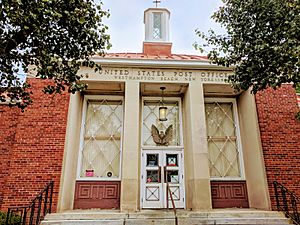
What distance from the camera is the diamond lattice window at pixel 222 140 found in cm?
897

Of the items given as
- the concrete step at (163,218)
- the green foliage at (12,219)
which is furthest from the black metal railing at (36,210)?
the concrete step at (163,218)

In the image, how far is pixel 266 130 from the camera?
8242 millimetres

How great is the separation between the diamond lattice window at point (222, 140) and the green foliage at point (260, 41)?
3263mm

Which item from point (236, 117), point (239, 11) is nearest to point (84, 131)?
point (236, 117)

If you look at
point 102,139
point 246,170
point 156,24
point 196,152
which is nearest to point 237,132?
point 246,170

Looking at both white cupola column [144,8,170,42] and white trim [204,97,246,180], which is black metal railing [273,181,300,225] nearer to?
white trim [204,97,246,180]

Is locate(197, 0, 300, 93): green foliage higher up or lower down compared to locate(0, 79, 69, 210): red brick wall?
higher up

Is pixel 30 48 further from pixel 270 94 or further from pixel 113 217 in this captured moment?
pixel 270 94

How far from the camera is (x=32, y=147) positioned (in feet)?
25.3

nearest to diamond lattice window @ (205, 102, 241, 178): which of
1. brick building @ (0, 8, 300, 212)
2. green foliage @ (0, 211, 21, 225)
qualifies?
brick building @ (0, 8, 300, 212)

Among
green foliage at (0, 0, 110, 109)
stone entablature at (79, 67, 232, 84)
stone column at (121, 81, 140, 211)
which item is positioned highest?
stone entablature at (79, 67, 232, 84)

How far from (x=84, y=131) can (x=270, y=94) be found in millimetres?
6549

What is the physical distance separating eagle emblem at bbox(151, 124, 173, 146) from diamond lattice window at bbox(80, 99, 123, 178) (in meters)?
1.22

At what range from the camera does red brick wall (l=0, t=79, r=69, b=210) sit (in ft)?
24.0
